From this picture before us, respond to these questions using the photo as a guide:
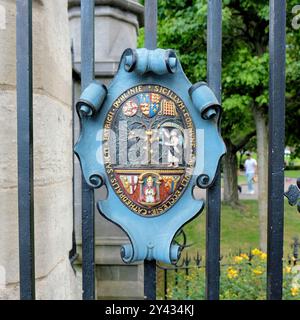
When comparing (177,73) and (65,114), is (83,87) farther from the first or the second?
(65,114)

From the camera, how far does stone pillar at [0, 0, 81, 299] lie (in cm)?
134

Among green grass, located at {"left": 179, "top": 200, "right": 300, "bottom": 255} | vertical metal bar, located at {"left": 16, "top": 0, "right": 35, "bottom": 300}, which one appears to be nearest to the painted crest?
vertical metal bar, located at {"left": 16, "top": 0, "right": 35, "bottom": 300}

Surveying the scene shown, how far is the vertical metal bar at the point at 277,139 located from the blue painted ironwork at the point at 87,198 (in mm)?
591

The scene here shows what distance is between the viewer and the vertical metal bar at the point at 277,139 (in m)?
1.17

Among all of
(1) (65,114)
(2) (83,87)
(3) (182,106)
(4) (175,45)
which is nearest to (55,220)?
(1) (65,114)

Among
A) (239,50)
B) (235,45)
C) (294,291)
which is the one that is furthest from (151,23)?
(235,45)

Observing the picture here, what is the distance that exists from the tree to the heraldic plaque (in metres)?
4.73

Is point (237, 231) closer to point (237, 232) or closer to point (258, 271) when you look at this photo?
point (237, 232)

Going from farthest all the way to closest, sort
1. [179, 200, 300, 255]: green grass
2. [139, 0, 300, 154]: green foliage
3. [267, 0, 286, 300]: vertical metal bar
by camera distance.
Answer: [179, 200, 300, 255]: green grass
[139, 0, 300, 154]: green foliage
[267, 0, 286, 300]: vertical metal bar

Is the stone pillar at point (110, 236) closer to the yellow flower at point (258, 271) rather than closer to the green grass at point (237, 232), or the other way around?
the yellow flower at point (258, 271)

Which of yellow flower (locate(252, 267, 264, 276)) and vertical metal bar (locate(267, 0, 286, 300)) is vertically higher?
vertical metal bar (locate(267, 0, 286, 300))

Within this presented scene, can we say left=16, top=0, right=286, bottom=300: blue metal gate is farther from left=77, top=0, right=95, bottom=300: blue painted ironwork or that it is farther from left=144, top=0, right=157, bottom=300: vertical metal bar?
left=77, top=0, right=95, bottom=300: blue painted ironwork

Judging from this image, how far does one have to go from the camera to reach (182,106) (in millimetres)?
1181

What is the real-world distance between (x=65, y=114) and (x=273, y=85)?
991 millimetres
